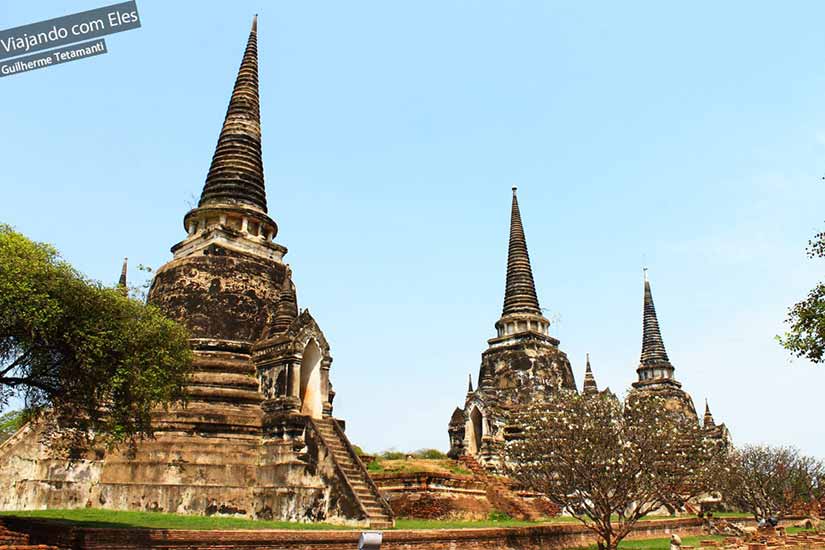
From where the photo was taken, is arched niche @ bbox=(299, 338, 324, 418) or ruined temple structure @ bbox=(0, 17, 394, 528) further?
arched niche @ bbox=(299, 338, 324, 418)

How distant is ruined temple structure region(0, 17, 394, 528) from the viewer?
18156mm

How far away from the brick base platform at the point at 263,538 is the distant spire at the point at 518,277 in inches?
828

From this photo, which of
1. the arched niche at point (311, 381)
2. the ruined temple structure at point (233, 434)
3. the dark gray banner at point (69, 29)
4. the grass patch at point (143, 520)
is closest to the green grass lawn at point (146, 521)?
the grass patch at point (143, 520)

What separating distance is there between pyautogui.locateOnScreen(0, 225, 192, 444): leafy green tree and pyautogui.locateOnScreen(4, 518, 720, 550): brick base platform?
2004 millimetres

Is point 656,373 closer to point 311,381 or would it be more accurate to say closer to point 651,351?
point 651,351

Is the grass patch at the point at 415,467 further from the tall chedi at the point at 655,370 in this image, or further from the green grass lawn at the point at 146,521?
the tall chedi at the point at 655,370

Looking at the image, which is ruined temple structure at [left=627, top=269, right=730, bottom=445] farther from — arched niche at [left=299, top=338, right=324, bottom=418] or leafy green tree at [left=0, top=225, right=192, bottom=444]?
leafy green tree at [left=0, top=225, right=192, bottom=444]

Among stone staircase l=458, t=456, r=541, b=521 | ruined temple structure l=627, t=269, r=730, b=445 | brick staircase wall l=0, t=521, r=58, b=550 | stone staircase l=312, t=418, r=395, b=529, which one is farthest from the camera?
ruined temple structure l=627, t=269, r=730, b=445

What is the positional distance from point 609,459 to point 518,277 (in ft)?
76.9

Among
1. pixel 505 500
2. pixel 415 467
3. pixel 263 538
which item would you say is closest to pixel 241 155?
pixel 415 467

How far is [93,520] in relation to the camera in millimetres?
14703

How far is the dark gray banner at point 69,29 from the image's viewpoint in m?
14.6

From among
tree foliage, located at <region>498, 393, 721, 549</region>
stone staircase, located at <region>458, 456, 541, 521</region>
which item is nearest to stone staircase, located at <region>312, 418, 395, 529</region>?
tree foliage, located at <region>498, 393, 721, 549</region>

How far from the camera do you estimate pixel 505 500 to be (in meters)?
25.2
